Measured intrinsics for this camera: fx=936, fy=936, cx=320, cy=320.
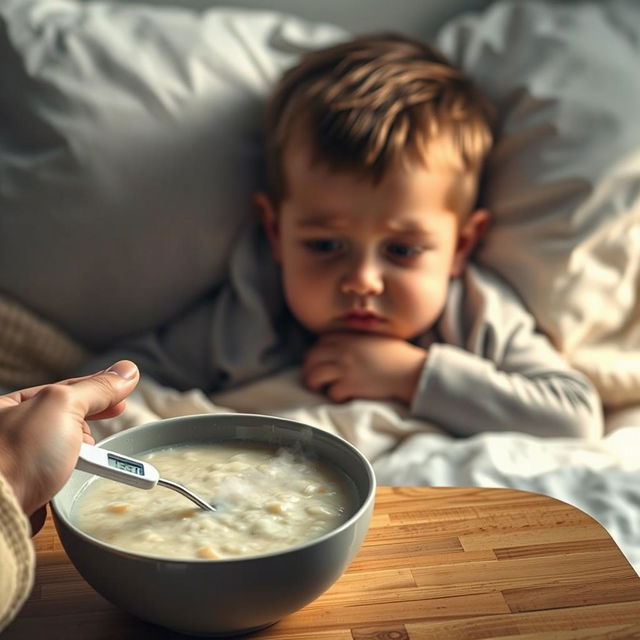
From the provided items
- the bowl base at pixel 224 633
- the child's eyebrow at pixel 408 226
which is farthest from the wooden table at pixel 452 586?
the child's eyebrow at pixel 408 226

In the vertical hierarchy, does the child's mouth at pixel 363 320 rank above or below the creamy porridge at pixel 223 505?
below

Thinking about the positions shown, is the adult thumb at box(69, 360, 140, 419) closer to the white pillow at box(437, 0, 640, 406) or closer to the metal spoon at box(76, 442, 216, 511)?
the metal spoon at box(76, 442, 216, 511)

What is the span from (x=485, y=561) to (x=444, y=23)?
1.31 meters

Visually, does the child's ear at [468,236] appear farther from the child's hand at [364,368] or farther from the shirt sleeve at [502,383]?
the child's hand at [364,368]

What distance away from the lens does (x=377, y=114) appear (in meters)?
1.43

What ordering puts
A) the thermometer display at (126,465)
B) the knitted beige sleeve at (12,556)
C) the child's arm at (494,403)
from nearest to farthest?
1. the knitted beige sleeve at (12,556)
2. the thermometer display at (126,465)
3. the child's arm at (494,403)

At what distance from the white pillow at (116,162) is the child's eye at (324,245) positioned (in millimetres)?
133

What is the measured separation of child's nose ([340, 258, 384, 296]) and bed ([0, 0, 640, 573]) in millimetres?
165

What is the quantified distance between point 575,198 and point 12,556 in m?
1.10

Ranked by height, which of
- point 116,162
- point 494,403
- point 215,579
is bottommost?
point 494,403

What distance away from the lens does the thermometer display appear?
2.36ft

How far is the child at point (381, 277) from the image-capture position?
4.58 ft

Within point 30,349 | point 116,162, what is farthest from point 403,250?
point 30,349

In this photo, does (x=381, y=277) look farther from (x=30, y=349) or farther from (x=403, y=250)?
(x=30, y=349)
